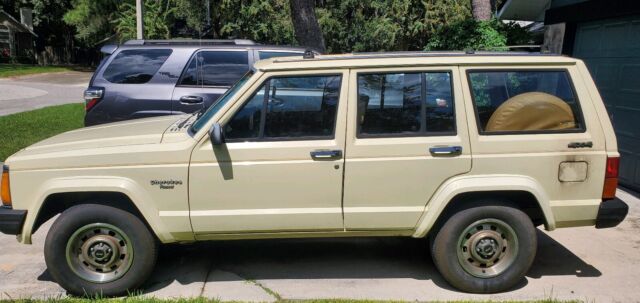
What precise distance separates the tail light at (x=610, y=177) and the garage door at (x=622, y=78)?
381 cm

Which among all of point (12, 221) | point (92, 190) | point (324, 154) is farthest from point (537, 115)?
point (12, 221)

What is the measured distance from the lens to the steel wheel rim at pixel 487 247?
438 centimetres

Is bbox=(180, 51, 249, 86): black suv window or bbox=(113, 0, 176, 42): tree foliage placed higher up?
bbox=(113, 0, 176, 42): tree foliage

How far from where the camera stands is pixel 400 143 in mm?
4262

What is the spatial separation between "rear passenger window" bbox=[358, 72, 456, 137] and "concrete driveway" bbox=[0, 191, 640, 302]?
4.21ft

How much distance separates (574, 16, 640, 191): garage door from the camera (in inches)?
301

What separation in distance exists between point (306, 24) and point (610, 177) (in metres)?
8.46

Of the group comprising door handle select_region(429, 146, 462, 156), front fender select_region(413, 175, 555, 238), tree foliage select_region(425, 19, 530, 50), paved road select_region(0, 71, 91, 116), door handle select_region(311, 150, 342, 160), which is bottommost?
paved road select_region(0, 71, 91, 116)

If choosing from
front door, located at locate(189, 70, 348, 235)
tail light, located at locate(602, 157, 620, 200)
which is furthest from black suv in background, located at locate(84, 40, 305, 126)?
tail light, located at locate(602, 157, 620, 200)

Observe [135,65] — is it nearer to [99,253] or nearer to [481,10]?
[99,253]

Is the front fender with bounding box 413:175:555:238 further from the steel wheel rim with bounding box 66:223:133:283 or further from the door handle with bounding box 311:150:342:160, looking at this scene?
the steel wheel rim with bounding box 66:223:133:283

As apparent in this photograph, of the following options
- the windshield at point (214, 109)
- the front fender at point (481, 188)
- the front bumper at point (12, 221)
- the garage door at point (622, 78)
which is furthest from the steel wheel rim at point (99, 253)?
the garage door at point (622, 78)

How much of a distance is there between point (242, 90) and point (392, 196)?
1402 millimetres

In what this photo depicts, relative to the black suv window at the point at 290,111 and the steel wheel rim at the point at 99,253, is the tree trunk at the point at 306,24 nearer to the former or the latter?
the black suv window at the point at 290,111
